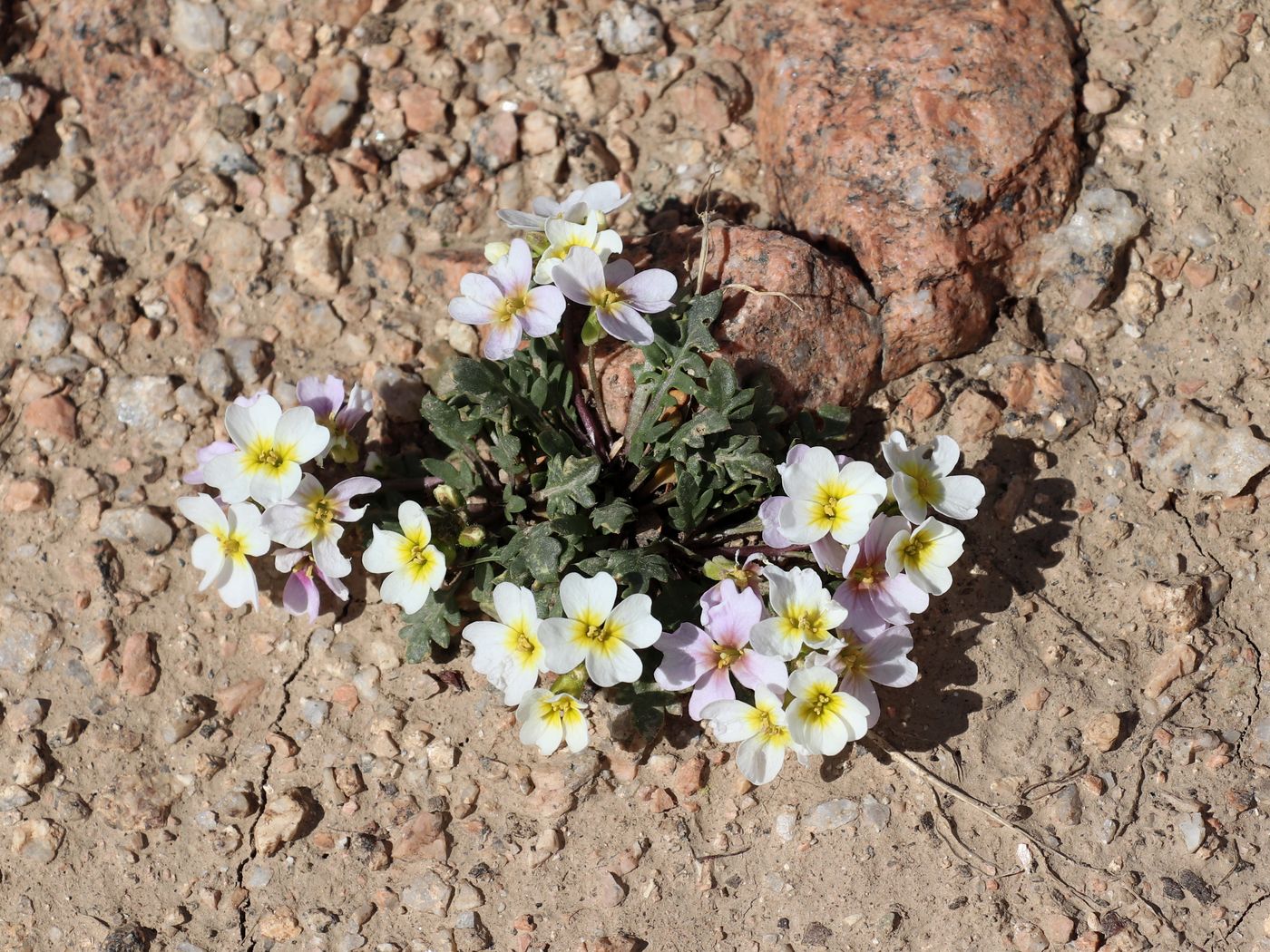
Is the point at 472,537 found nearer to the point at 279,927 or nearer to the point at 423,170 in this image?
the point at 279,927

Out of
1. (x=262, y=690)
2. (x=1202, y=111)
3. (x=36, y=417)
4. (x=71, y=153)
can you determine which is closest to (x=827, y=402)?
(x=1202, y=111)

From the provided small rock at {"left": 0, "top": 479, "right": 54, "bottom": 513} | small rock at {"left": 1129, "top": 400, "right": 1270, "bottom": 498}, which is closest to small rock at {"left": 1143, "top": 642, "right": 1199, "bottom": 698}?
small rock at {"left": 1129, "top": 400, "right": 1270, "bottom": 498}

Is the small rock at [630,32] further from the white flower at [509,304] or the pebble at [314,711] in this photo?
the pebble at [314,711]

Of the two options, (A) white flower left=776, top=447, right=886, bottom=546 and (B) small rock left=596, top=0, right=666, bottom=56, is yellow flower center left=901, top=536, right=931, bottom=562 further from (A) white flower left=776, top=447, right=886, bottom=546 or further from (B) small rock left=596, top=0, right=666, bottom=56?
(B) small rock left=596, top=0, right=666, bottom=56

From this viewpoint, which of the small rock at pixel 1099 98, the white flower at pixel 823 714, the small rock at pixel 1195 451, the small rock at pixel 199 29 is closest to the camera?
the white flower at pixel 823 714

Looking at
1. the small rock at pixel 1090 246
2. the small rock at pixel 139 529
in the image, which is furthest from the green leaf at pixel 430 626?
the small rock at pixel 1090 246

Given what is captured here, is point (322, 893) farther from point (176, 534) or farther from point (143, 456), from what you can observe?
point (143, 456)

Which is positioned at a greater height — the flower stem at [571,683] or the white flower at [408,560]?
the white flower at [408,560]
